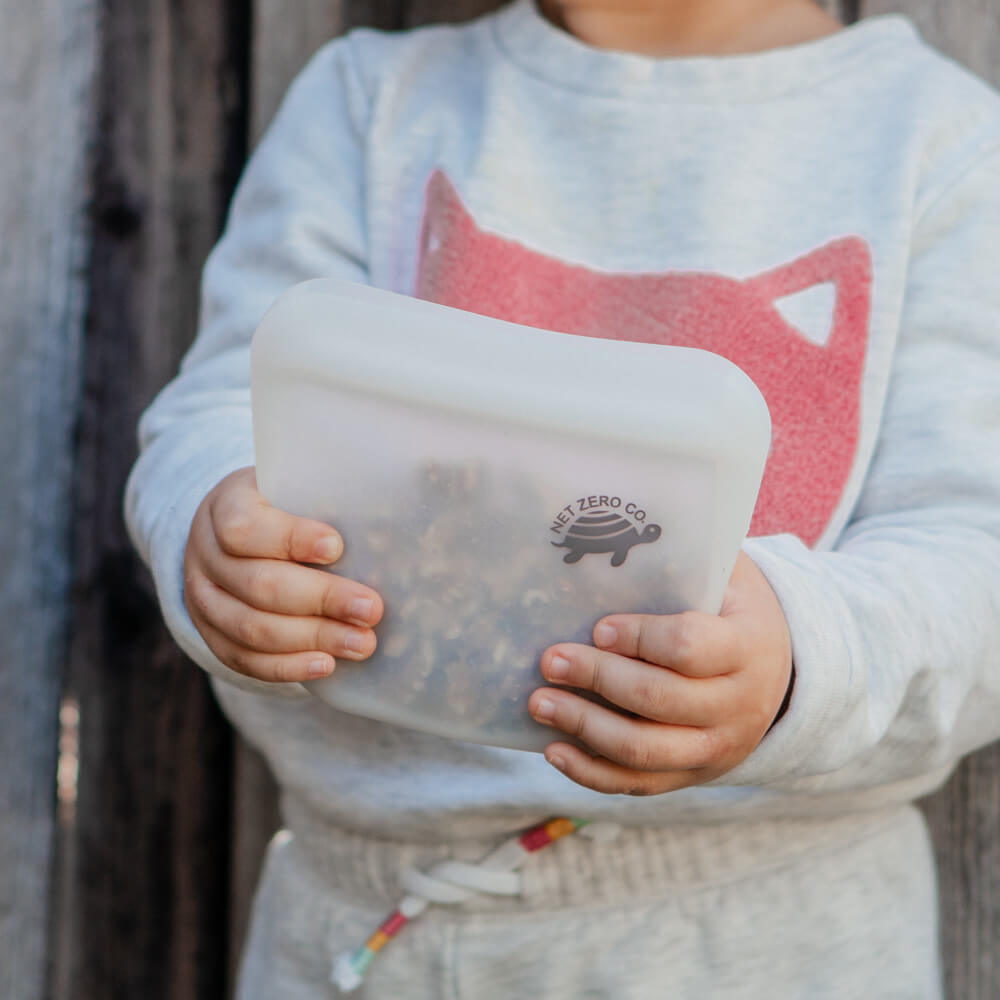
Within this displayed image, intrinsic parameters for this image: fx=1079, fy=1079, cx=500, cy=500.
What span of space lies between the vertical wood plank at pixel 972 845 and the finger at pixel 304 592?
0.51m

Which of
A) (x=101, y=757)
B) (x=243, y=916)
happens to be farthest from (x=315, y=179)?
(x=243, y=916)

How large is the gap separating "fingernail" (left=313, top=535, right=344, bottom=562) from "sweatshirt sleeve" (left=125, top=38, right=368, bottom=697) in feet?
0.41

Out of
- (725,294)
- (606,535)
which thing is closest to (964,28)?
(725,294)

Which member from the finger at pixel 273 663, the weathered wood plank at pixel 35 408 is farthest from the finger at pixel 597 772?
the weathered wood plank at pixel 35 408

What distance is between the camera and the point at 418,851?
24.6 inches

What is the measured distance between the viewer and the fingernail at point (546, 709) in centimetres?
44

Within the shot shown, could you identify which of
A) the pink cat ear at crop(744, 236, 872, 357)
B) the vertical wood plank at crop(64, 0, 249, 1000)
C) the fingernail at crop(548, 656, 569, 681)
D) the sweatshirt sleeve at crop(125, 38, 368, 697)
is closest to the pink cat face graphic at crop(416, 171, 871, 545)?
the pink cat ear at crop(744, 236, 872, 357)

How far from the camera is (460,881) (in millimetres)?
600

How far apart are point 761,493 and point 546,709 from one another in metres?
0.22

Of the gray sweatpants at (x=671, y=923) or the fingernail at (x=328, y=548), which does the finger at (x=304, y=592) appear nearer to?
the fingernail at (x=328, y=548)

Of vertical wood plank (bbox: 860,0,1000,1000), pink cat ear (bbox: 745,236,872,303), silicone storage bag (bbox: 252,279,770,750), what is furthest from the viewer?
vertical wood plank (bbox: 860,0,1000,1000)

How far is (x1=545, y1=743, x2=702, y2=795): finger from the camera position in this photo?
0.45 metres

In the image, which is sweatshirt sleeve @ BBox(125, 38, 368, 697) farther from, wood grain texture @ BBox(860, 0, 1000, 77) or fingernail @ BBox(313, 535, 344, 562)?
wood grain texture @ BBox(860, 0, 1000, 77)

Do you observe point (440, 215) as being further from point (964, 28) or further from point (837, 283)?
point (964, 28)
